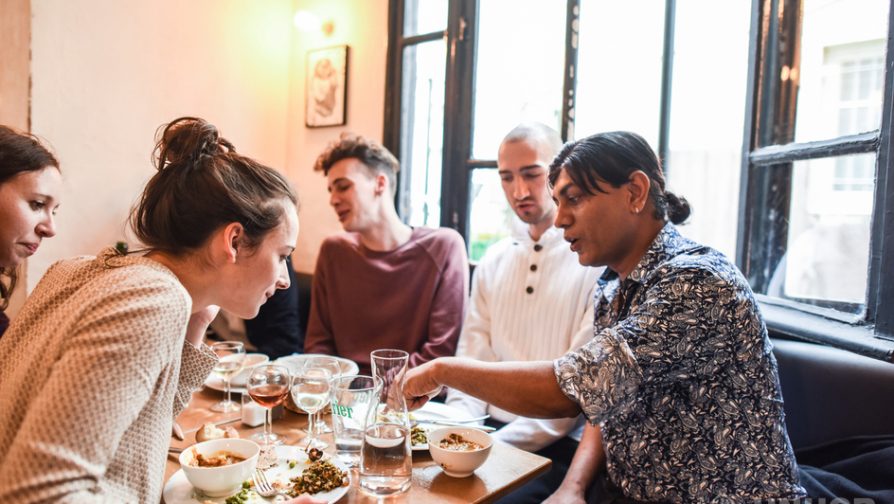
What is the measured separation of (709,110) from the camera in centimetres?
329

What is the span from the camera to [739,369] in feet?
3.78

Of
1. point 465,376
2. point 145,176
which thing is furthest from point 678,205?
point 145,176

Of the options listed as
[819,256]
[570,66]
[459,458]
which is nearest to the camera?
[459,458]

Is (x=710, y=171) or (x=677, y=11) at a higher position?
(x=677, y=11)

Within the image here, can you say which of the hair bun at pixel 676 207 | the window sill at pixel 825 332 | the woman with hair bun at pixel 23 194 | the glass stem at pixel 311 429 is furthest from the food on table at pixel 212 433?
the window sill at pixel 825 332

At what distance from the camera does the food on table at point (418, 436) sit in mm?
1234

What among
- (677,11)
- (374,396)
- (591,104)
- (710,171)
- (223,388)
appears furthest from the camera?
(710,171)

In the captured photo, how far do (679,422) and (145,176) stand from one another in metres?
2.83

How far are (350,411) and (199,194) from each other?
1.66 ft

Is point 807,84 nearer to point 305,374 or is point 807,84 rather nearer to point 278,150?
point 305,374

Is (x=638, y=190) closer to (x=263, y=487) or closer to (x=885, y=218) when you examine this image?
(x=885, y=218)

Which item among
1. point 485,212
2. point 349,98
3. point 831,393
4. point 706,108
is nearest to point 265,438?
point 831,393

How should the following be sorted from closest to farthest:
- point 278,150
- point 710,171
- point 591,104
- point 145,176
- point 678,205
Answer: point 678,205 → point 591,104 → point 145,176 → point 278,150 → point 710,171

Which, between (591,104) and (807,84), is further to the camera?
(591,104)
